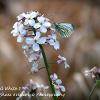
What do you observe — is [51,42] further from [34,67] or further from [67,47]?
[67,47]

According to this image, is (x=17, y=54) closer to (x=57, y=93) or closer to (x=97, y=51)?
(x=97, y=51)

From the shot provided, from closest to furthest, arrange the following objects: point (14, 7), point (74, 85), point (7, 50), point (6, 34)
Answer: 1. point (74, 85)
2. point (7, 50)
3. point (6, 34)
4. point (14, 7)

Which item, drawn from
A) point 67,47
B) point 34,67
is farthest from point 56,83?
point 67,47

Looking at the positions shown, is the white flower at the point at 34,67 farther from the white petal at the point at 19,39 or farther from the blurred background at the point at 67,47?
the blurred background at the point at 67,47

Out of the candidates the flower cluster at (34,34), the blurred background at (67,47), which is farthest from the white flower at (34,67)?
the blurred background at (67,47)

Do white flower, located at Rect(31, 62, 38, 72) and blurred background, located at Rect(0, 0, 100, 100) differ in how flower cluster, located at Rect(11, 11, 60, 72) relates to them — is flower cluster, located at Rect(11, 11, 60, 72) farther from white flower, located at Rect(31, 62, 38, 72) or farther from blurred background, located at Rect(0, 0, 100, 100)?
blurred background, located at Rect(0, 0, 100, 100)

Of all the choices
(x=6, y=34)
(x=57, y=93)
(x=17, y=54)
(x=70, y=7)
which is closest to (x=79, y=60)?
(x=17, y=54)

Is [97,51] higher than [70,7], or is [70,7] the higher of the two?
[70,7]
